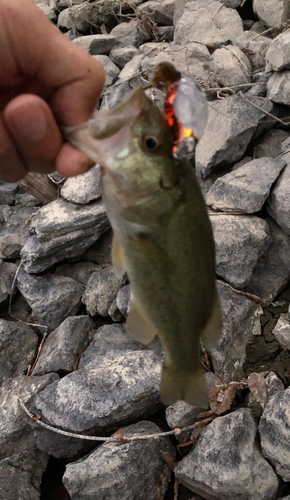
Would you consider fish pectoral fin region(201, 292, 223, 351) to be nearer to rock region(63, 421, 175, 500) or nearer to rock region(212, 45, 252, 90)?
rock region(63, 421, 175, 500)

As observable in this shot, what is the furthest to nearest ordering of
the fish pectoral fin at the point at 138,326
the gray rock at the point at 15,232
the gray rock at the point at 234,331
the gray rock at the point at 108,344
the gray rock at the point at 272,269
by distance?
1. the gray rock at the point at 15,232
2. the gray rock at the point at 108,344
3. the gray rock at the point at 272,269
4. the gray rock at the point at 234,331
5. the fish pectoral fin at the point at 138,326

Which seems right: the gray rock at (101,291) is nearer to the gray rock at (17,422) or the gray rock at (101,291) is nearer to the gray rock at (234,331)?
the gray rock at (17,422)

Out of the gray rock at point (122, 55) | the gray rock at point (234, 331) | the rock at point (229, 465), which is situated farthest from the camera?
the gray rock at point (122, 55)

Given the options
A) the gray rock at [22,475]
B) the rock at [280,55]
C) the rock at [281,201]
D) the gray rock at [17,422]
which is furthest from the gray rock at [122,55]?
the gray rock at [22,475]

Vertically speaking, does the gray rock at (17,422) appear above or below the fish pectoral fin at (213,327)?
below

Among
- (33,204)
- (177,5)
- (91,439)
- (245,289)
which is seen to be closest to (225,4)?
(177,5)
